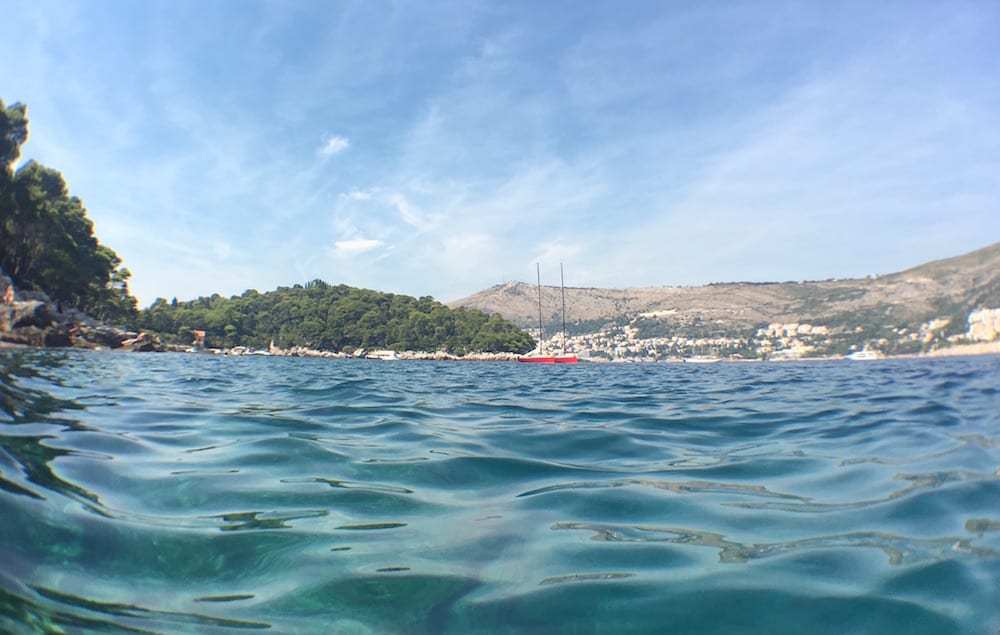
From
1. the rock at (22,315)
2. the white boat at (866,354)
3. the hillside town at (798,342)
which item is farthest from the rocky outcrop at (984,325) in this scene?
the rock at (22,315)

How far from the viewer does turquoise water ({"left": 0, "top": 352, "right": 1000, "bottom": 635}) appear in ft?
6.46

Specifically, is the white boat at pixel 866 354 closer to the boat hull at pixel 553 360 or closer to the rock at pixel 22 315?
the boat hull at pixel 553 360

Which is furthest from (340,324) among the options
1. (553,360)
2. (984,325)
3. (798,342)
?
(984,325)

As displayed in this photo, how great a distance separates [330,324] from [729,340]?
11710 centimetres

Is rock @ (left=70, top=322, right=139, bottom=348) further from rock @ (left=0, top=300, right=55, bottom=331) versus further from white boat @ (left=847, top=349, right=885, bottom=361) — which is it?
white boat @ (left=847, top=349, right=885, bottom=361)

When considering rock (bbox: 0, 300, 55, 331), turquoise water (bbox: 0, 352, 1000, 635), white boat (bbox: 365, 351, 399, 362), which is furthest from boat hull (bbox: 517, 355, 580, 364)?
turquoise water (bbox: 0, 352, 1000, 635)

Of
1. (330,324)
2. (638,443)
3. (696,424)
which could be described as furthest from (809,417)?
(330,324)

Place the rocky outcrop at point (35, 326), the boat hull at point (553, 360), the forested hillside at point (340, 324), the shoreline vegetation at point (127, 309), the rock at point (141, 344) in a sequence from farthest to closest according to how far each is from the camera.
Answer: the forested hillside at point (340, 324), the boat hull at point (553, 360), the rock at point (141, 344), the shoreline vegetation at point (127, 309), the rocky outcrop at point (35, 326)

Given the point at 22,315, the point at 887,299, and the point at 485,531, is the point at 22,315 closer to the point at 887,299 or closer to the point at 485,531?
the point at 485,531

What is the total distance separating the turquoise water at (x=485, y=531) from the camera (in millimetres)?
1968

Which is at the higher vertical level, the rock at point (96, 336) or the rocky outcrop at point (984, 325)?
the rock at point (96, 336)

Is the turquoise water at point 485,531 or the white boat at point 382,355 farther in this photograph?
the white boat at point 382,355

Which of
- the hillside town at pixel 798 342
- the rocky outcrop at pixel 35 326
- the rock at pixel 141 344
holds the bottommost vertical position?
the hillside town at pixel 798 342

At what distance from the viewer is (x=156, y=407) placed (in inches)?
312
